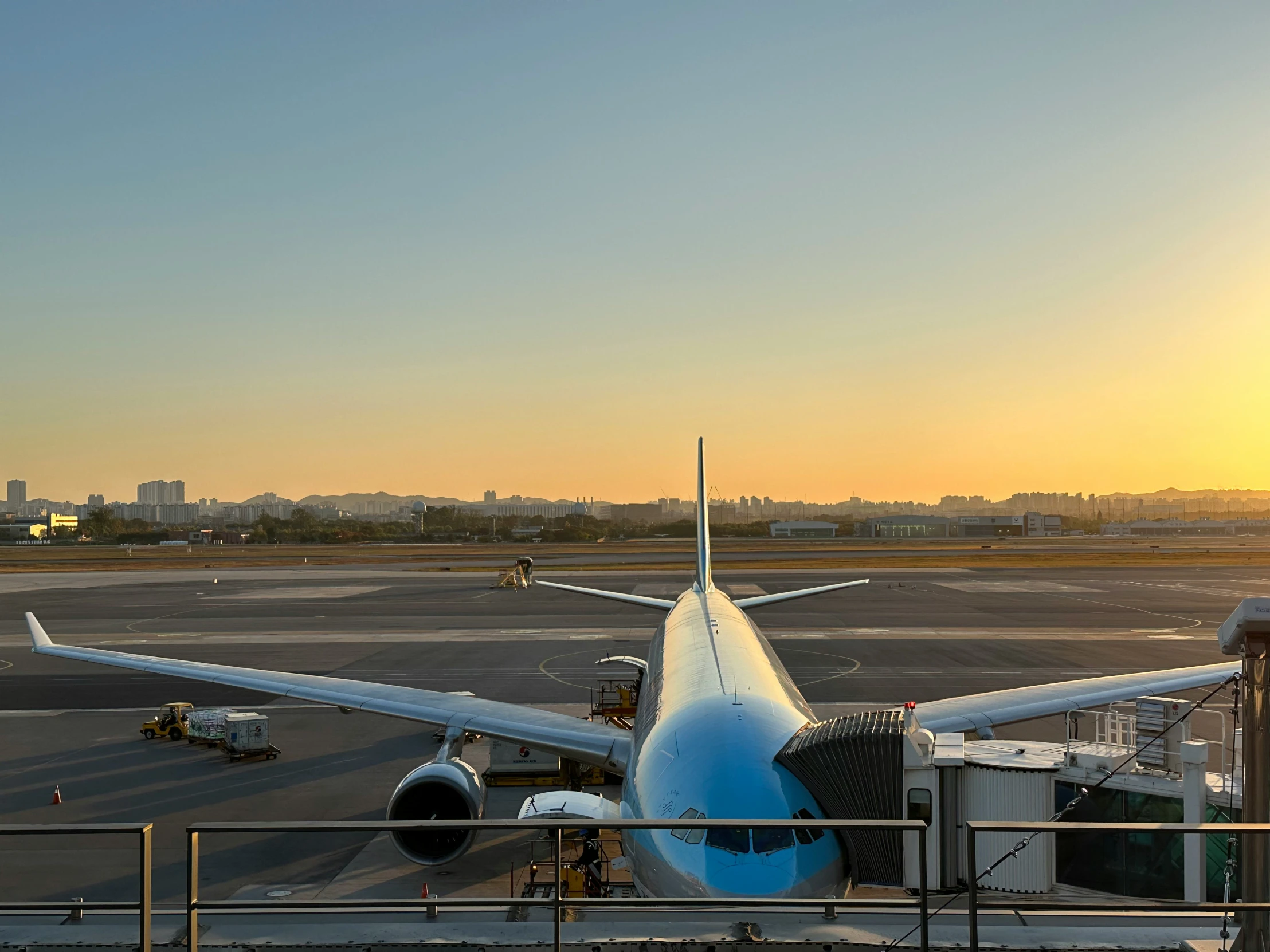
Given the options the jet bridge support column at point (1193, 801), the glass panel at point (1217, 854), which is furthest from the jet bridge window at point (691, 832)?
the glass panel at point (1217, 854)

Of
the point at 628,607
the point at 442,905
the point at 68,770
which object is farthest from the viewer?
the point at 628,607

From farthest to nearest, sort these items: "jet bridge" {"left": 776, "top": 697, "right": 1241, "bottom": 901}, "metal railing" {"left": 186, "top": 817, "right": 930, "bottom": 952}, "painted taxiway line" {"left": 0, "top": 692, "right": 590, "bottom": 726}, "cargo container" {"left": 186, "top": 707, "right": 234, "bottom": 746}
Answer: "painted taxiway line" {"left": 0, "top": 692, "right": 590, "bottom": 726}, "cargo container" {"left": 186, "top": 707, "right": 234, "bottom": 746}, "jet bridge" {"left": 776, "top": 697, "right": 1241, "bottom": 901}, "metal railing" {"left": 186, "top": 817, "right": 930, "bottom": 952}

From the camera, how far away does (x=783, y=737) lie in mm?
14234

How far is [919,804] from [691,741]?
3953mm

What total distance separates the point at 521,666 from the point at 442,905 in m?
37.5

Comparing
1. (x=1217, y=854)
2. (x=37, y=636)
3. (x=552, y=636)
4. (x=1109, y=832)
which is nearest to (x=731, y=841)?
(x=1109, y=832)

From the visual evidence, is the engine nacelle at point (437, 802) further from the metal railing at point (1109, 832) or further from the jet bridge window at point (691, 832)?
the metal railing at point (1109, 832)

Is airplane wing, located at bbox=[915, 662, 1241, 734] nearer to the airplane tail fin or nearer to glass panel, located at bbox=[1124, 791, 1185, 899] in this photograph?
glass panel, located at bbox=[1124, 791, 1185, 899]

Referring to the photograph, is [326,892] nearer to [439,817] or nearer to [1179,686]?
[439,817]

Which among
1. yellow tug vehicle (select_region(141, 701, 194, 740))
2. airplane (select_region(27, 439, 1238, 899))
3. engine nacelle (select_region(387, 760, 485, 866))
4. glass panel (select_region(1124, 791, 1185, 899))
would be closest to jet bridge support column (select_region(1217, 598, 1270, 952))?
airplane (select_region(27, 439, 1238, 899))

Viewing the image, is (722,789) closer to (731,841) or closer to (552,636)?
(731,841)

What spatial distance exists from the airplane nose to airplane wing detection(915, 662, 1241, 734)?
1023 cm

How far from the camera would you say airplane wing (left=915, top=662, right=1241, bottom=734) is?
21.1 meters

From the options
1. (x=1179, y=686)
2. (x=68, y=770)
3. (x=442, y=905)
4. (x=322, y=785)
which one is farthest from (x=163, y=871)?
(x=1179, y=686)
